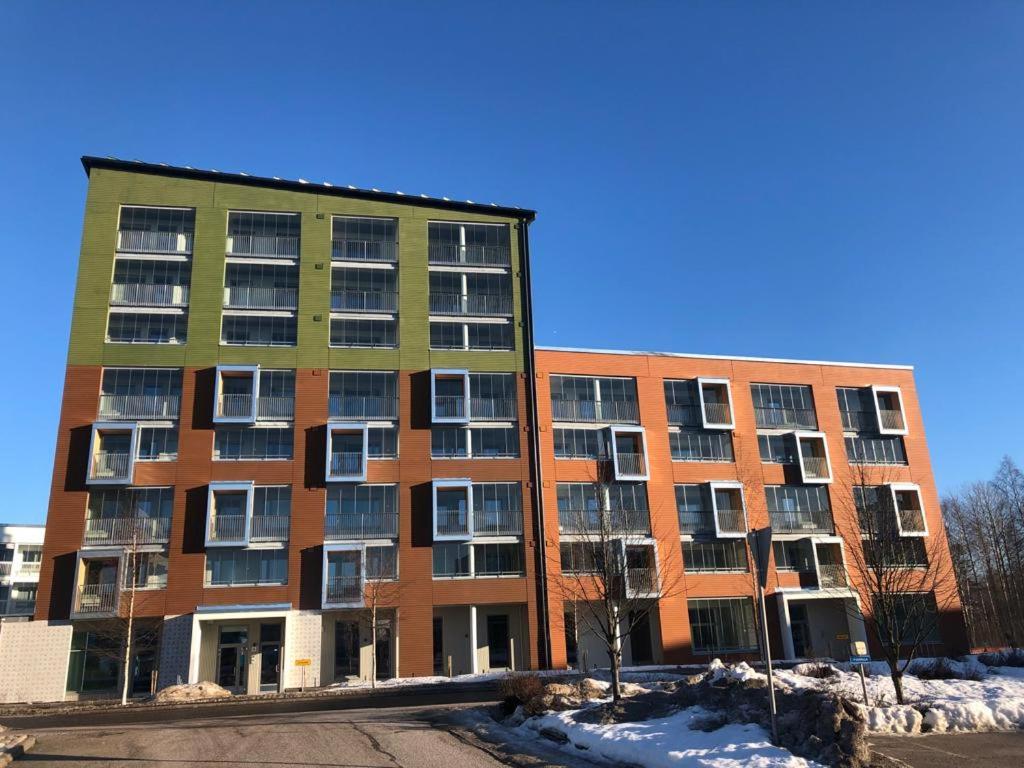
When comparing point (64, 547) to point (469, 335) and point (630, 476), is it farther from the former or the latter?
point (630, 476)

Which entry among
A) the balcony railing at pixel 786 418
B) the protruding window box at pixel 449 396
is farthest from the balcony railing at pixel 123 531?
the balcony railing at pixel 786 418

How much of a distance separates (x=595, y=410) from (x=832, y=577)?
18120mm

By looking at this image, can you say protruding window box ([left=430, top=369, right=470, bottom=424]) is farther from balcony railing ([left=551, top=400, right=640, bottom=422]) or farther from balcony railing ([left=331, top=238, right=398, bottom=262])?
balcony railing ([left=331, top=238, right=398, bottom=262])

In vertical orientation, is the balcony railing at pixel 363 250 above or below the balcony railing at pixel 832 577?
above

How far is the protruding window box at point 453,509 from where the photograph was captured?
42938mm

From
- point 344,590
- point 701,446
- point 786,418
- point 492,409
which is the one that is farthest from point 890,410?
point 344,590

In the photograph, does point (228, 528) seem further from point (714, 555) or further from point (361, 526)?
point (714, 555)

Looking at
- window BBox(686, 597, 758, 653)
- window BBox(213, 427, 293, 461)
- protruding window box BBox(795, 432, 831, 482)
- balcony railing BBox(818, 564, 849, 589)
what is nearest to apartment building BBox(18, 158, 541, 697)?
window BBox(213, 427, 293, 461)

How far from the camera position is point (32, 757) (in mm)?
17125

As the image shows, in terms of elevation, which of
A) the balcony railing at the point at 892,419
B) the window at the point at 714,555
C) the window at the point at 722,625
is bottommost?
the window at the point at 722,625

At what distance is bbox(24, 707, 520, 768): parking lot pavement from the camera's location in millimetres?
15812

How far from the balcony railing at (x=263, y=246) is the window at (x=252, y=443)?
36.1ft

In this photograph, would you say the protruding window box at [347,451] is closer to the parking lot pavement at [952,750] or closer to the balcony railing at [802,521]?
the balcony railing at [802,521]

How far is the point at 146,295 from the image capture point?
148ft
